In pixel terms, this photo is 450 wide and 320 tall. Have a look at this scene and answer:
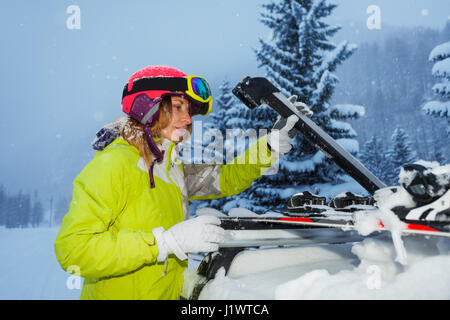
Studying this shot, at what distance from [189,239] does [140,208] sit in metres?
0.42

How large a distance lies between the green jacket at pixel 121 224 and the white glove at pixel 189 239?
2.6 inches

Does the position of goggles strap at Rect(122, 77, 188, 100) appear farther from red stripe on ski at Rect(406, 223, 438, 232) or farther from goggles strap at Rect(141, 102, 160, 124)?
red stripe on ski at Rect(406, 223, 438, 232)

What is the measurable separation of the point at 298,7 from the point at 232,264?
41.8 ft

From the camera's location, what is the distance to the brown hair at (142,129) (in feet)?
7.20

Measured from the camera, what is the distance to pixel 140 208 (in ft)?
6.55

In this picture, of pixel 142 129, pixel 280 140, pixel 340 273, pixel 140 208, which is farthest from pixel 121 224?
pixel 280 140

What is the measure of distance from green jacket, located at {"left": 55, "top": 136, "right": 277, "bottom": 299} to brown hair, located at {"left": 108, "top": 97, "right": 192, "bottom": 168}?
5 centimetres

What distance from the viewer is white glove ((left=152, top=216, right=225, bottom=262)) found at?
179 centimetres

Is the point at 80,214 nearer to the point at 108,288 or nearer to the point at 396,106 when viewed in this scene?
the point at 108,288

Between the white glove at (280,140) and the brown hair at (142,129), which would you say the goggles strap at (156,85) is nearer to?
the brown hair at (142,129)

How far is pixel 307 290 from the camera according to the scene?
4.11 ft
